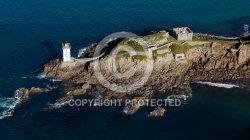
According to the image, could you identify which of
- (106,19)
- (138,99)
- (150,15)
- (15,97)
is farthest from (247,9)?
(15,97)

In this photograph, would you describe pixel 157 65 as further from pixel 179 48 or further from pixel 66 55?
pixel 66 55

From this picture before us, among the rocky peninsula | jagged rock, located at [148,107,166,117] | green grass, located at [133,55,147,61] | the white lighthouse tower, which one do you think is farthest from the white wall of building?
jagged rock, located at [148,107,166,117]

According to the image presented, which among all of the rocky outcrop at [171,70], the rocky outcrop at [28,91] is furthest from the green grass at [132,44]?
the rocky outcrop at [28,91]

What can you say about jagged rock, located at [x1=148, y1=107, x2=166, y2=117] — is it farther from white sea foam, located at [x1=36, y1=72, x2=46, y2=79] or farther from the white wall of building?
white sea foam, located at [x1=36, y1=72, x2=46, y2=79]

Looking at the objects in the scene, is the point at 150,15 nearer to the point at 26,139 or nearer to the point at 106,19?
the point at 106,19

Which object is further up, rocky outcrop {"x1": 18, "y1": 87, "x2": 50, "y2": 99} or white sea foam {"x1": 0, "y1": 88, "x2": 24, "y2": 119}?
rocky outcrop {"x1": 18, "y1": 87, "x2": 50, "y2": 99}

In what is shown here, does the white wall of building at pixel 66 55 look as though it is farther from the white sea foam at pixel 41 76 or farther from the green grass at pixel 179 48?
the green grass at pixel 179 48

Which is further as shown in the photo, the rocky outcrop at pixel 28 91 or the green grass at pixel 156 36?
the green grass at pixel 156 36
